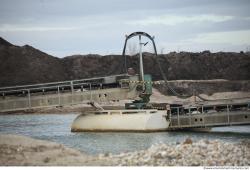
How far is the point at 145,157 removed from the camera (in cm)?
1802

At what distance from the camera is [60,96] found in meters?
31.8

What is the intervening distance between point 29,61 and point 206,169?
18156 mm

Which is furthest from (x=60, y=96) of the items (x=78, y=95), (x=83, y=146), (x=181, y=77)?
(x=181, y=77)

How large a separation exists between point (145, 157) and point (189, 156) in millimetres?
1253

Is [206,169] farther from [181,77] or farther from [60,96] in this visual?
[181,77]

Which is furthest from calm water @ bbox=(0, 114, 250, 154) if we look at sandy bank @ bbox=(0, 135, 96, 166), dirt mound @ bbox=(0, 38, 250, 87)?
sandy bank @ bbox=(0, 135, 96, 166)

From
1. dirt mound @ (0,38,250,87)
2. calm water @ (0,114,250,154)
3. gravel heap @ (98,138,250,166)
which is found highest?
dirt mound @ (0,38,250,87)

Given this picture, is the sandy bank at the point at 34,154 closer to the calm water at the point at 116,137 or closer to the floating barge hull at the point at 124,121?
the calm water at the point at 116,137

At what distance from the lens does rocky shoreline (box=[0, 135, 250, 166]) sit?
57.1ft

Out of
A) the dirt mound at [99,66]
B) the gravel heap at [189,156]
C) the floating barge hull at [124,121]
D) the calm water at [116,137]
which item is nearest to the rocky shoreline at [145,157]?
the gravel heap at [189,156]

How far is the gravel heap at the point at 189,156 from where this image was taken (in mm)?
17375

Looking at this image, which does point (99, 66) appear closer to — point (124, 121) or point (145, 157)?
point (124, 121)

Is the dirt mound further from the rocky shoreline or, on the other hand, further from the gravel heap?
the gravel heap

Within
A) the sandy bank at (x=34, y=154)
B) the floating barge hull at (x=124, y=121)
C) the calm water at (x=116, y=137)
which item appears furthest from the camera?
the floating barge hull at (x=124, y=121)
